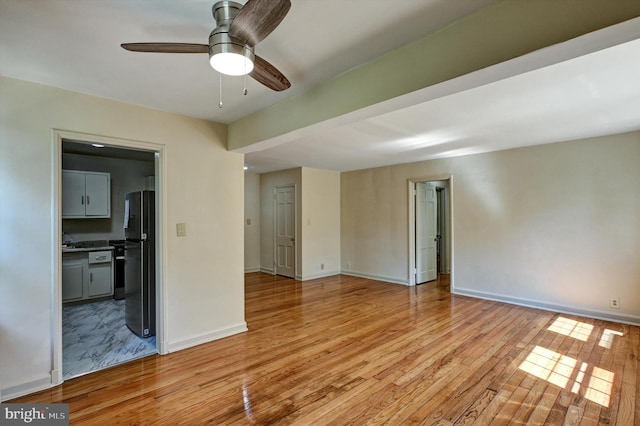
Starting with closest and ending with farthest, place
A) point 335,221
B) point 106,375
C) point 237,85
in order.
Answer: point 237,85 → point 106,375 → point 335,221

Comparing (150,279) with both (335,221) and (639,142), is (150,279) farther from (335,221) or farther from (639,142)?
(639,142)

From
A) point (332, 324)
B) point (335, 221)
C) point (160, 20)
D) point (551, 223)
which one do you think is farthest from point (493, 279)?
point (160, 20)

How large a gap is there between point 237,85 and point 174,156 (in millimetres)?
1147

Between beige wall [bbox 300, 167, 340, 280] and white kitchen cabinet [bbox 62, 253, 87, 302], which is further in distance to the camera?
beige wall [bbox 300, 167, 340, 280]

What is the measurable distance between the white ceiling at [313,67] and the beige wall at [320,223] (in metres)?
2.76

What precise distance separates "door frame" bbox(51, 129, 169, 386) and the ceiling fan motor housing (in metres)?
1.84

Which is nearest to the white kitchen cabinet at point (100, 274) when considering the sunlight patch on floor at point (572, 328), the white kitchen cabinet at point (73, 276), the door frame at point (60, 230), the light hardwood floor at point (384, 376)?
A: the white kitchen cabinet at point (73, 276)

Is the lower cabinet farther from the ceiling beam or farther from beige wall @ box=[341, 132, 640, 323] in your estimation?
beige wall @ box=[341, 132, 640, 323]

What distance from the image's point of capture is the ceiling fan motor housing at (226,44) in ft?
4.71

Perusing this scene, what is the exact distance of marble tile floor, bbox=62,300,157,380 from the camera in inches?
110

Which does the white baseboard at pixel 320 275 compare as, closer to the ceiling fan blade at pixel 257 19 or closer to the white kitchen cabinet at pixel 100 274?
the white kitchen cabinet at pixel 100 274

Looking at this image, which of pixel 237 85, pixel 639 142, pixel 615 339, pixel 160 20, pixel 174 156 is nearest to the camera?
pixel 160 20

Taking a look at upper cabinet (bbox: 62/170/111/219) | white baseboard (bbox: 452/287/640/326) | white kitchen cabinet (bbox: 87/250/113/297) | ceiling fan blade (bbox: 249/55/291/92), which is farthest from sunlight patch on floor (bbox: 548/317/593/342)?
upper cabinet (bbox: 62/170/111/219)

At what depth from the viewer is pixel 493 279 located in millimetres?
4906
